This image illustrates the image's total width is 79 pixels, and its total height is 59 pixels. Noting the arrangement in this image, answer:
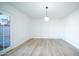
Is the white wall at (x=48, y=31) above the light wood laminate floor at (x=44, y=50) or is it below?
above

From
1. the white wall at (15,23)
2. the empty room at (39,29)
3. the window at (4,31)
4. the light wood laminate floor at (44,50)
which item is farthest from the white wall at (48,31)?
the window at (4,31)

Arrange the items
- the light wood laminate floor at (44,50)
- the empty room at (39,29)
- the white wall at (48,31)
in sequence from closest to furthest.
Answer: the light wood laminate floor at (44,50)
the empty room at (39,29)
the white wall at (48,31)

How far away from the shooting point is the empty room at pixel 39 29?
361 cm

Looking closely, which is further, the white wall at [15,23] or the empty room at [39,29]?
the white wall at [15,23]

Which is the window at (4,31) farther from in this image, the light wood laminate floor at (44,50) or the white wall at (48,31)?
the white wall at (48,31)

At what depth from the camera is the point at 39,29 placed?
5.07 meters

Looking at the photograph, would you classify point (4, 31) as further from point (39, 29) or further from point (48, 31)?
point (48, 31)

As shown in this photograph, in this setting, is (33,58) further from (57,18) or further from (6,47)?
(57,18)

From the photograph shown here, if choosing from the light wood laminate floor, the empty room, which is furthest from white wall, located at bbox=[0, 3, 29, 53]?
the light wood laminate floor

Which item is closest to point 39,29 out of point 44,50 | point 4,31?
point 44,50

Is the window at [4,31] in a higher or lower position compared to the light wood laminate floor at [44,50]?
higher

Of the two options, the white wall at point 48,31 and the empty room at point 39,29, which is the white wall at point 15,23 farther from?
the white wall at point 48,31

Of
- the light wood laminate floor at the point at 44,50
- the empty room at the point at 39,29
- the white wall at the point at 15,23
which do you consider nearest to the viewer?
the light wood laminate floor at the point at 44,50

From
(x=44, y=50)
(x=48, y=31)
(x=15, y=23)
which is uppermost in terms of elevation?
(x=15, y=23)
